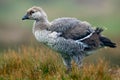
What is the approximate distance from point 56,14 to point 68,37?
794 inches

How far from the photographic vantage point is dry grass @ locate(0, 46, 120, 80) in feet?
44.6

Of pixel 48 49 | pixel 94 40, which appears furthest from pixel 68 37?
pixel 48 49

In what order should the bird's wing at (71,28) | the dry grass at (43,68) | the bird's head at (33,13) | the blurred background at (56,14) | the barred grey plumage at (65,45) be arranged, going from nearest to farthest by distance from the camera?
the dry grass at (43,68)
the barred grey plumage at (65,45)
the bird's wing at (71,28)
the bird's head at (33,13)
the blurred background at (56,14)

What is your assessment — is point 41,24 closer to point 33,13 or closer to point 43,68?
point 33,13

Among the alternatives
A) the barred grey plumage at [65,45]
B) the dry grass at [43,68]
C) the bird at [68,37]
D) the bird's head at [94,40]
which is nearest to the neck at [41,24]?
the bird at [68,37]

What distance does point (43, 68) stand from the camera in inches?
576

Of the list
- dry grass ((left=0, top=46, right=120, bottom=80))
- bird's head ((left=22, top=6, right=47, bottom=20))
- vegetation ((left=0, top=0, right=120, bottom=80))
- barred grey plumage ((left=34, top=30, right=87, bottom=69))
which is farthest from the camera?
bird's head ((left=22, top=6, right=47, bottom=20))

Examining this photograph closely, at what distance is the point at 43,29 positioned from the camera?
1524 centimetres

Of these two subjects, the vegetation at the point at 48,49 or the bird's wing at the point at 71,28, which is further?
the bird's wing at the point at 71,28

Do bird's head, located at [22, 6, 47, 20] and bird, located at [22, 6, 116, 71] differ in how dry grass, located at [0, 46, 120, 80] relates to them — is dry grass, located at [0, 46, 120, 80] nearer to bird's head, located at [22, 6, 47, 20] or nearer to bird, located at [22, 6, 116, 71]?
bird, located at [22, 6, 116, 71]

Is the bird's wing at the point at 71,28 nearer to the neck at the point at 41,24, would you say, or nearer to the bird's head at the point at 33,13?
the neck at the point at 41,24

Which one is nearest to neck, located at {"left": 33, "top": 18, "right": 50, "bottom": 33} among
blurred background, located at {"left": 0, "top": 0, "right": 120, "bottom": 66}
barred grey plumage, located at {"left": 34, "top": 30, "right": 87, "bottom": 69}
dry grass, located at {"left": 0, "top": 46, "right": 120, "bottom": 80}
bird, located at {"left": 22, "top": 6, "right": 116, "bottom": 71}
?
bird, located at {"left": 22, "top": 6, "right": 116, "bottom": 71}

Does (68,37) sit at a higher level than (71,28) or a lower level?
lower

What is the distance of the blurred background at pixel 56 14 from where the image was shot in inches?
1201
